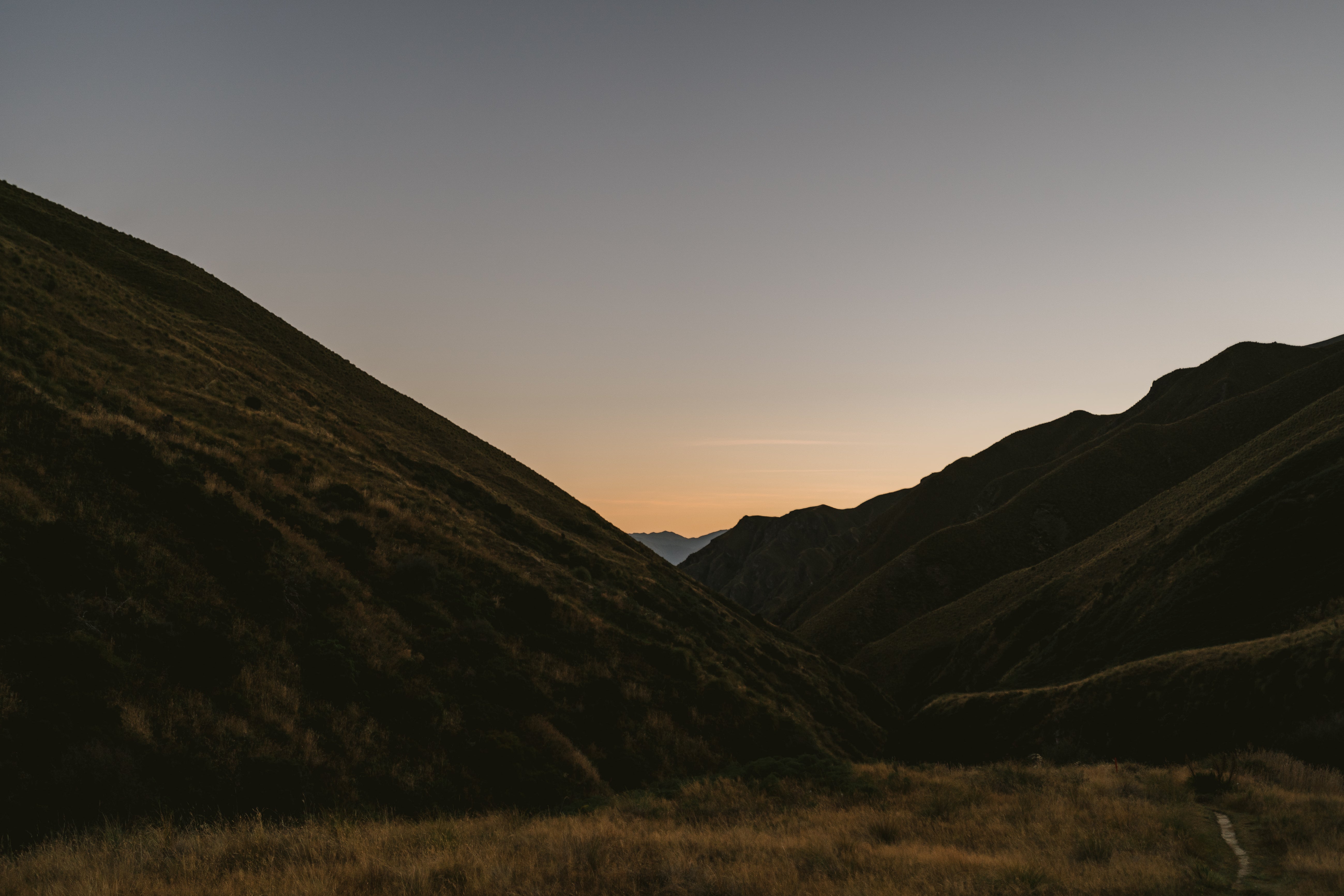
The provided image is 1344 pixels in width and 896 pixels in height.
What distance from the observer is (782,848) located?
358 inches

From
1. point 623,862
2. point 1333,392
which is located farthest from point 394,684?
point 1333,392

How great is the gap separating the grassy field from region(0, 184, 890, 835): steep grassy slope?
5.65ft

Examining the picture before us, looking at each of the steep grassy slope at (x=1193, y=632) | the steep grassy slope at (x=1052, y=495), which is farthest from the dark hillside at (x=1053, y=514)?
the steep grassy slope at (x=1193, y=632)

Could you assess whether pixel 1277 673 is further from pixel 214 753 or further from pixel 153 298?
pixel 153 298

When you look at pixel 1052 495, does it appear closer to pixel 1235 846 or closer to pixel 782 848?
pixel 1235 846

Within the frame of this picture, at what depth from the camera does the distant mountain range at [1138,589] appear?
63.3 ft

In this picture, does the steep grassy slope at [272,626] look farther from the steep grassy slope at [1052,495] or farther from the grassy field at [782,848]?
the steep grassy slope at [1052,495]

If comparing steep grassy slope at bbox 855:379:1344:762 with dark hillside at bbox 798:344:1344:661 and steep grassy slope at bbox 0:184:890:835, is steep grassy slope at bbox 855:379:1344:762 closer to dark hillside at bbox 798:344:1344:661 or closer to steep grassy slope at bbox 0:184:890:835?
steep grassy slope at bbox 0:184:890:835

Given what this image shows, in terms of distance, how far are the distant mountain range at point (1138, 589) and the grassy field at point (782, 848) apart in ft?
19.6

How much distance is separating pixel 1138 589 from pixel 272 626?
145 feet

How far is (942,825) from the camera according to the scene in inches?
435

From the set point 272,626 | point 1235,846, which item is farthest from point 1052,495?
point 272,626

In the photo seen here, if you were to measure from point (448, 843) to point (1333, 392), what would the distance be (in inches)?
2818

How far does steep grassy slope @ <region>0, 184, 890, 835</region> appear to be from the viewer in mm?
10797
